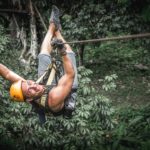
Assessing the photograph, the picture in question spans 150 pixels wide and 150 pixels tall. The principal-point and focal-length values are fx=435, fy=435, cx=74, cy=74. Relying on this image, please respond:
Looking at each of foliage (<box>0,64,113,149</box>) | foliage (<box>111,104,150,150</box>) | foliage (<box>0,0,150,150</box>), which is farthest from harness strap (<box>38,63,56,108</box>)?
foliage (<box>111,104,150,150</box>)

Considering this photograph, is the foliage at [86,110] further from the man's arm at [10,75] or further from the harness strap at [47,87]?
the man's arm at [10,75]

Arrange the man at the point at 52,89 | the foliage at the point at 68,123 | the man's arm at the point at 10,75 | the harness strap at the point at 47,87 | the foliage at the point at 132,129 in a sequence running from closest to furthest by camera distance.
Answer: the man at the point at 52,89 < the harness strap at the point at 47,87 < the man's arm at the point at 10,75 < the foliage at the point at 68,123 < the foliage at the point at 132,129

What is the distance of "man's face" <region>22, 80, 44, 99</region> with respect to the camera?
576 cm

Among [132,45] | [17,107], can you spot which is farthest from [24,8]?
[132,45]

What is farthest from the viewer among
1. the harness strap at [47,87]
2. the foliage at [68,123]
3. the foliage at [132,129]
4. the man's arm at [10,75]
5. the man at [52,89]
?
the foliage at [132,129]

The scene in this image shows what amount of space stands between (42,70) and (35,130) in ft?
6.47

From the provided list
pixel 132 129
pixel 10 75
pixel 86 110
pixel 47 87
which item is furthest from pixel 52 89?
pixel 132 129

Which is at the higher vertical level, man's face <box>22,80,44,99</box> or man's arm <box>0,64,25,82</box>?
man's arm <box>0,64,25,82</box>

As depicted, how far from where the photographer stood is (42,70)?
6633mm

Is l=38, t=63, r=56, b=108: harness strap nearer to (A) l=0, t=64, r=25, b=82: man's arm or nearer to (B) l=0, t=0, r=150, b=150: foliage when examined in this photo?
(A) l=0, t=64, r=25, b=82: man's arm

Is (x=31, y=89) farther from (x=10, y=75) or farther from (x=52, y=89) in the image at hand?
(x=10, y=75)

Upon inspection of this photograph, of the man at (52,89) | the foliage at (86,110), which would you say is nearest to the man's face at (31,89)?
the man at (52,89)

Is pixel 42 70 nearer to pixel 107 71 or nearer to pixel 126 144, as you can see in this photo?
pixel 126 144

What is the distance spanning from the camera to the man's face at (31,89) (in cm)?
576
